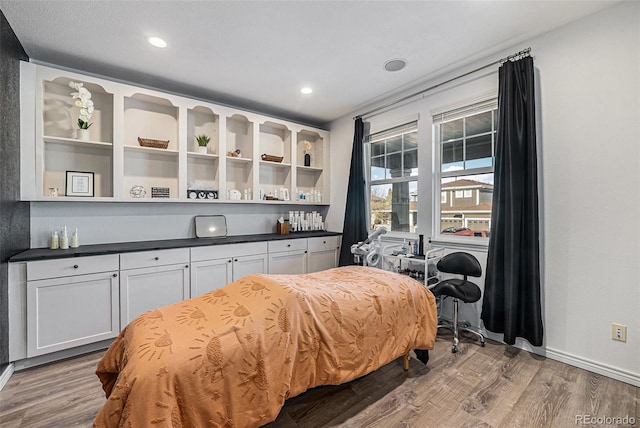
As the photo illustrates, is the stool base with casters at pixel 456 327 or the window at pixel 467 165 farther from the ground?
the window at pixel 467 165

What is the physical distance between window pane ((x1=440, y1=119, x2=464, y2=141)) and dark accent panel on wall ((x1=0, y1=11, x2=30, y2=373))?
3875 millimetres

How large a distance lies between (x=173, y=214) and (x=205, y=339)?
2530 millimetres

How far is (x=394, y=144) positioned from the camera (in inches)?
149

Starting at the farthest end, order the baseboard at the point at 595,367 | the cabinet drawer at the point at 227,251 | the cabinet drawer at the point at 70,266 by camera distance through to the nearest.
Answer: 1. the cabinet drawer at the point at 227,251
2. the cabinet drawer at the point at 70,266
3. the baseboard at the point at 595,367

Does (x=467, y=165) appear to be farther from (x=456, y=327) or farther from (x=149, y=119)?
(x=149, y=119)

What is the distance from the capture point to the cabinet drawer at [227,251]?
2984mm

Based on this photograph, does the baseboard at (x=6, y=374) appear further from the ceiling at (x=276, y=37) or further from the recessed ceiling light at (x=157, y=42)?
the recessed ceiling light at (x=157, y=42)

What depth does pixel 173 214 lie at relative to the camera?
3406mm

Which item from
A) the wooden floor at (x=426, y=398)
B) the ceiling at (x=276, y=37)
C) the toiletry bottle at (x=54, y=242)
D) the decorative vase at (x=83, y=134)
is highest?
the ceiling at (x=276, y=37)

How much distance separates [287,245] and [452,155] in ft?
7.42

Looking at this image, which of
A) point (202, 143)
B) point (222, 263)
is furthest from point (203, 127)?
point (222, 263)

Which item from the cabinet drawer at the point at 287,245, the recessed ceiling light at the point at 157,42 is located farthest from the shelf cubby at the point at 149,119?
the cabinet drawer at the point at 287,245

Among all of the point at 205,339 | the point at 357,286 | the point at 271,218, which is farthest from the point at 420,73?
the point at 205,339

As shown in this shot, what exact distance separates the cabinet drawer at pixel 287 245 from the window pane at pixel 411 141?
1.83 m
